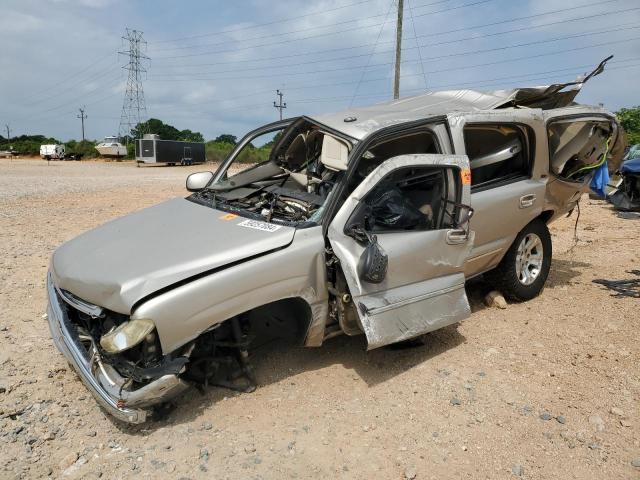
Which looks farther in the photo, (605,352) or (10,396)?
(605,352)

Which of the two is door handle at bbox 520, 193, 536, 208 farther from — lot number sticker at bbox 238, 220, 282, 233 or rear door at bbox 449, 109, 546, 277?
lot number sticker at bbox 238, 220, 282, 233

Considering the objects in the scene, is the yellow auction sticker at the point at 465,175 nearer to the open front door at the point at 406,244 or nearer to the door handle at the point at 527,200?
the open front door at the point at 406,244

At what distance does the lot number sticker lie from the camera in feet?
10.9

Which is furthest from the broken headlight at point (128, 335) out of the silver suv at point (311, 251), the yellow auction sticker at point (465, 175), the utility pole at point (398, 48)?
the utility pole at point (398, 48)

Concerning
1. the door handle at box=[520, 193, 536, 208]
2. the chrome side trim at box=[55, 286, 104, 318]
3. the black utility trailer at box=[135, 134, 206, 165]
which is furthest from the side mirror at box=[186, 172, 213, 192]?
the black utility trailer at box=[135, 134, 206, 165]

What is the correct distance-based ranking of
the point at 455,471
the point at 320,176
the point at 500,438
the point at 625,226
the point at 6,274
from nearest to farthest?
1. the point at 455,471
2. the point at 500,438
3. the point at 320,176
4. the point at 6,274
5. the point at 625,226

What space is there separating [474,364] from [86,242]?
10.0ft

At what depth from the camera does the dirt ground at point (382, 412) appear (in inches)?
108

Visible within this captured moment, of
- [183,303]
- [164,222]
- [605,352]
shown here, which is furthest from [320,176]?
[605,352]

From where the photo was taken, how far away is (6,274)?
18.7 ft

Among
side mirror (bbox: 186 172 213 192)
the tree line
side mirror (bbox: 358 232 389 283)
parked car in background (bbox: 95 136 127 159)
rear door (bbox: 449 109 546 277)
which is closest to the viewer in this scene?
side mirror (bbox: 358 232 389 283)

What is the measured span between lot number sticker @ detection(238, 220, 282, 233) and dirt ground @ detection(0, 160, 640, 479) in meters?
0.73

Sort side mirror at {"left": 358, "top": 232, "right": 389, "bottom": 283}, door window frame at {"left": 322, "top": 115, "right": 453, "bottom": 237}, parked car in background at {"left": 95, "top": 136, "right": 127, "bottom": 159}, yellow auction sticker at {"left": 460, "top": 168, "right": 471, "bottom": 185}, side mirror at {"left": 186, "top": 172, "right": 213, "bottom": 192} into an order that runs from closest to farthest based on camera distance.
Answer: side mirror at {"left": 358, "top": 232, "right": 389, "bottom": 283}, door window frame at {"left": 322, "top": 115, "right": 453, "bottom": 237}, yellow auction sticker at {"left": 460, "top": 168, "right": 471, "bottom": 185}, side mirror at {"left": 186, "top": 172, "right": 213, "bottom": 192}, parked car in background at {"left": 95, "top": 136, "right": 127, "bottom": 159}

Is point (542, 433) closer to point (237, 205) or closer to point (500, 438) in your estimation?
point (500, 438)
